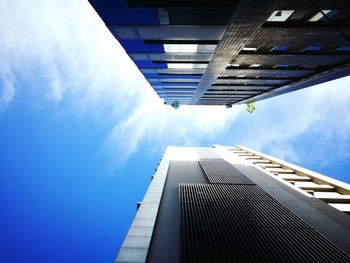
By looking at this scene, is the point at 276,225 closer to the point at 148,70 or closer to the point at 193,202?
the point at 193,202

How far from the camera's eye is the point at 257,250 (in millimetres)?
8805

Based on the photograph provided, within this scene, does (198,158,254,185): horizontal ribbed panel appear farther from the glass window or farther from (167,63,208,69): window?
the glass window

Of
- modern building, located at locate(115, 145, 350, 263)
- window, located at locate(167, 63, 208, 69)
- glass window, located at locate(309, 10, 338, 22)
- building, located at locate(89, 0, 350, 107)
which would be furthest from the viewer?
window, located at locate(167, 63, 208, 69)

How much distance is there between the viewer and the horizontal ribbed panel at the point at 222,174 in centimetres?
1798

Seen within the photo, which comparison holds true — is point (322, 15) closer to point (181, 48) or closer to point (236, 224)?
point (181, 48)

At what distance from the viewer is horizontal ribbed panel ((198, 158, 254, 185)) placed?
1798 centimetres

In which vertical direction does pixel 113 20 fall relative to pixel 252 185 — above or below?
above

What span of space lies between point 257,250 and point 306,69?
47.5 ft

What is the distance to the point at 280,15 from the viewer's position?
10359 mm

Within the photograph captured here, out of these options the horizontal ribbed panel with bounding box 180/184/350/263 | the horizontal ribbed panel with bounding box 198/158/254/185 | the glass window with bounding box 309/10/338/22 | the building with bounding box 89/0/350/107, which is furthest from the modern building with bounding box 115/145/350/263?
the glass window with bounding box 309/10/338/22

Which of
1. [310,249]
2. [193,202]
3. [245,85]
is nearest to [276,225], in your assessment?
[310,249]

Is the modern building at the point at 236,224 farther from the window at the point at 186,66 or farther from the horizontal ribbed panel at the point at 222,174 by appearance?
the window at the point at 186,66

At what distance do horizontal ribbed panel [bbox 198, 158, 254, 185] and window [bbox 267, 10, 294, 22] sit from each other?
443 inches

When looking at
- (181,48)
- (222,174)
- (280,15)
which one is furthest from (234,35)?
(222,174)
